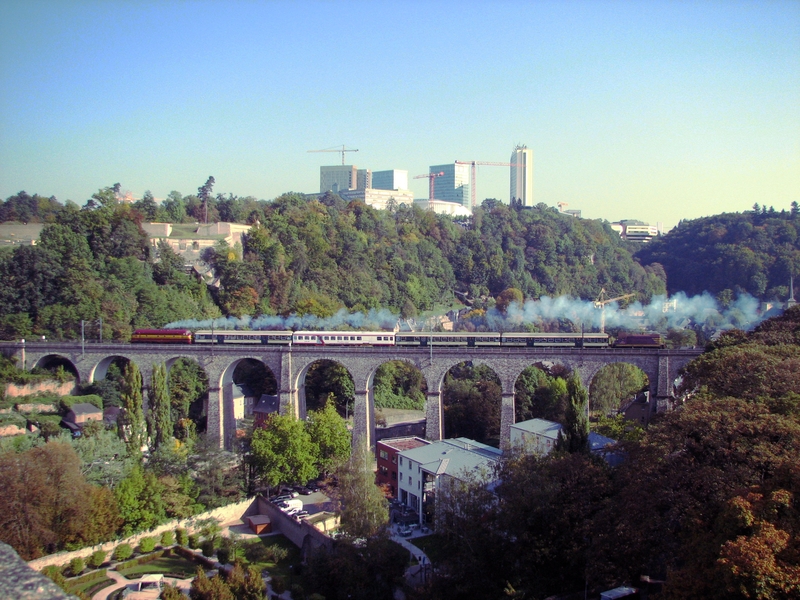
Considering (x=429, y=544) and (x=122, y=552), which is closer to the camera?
(x=122, y=552)

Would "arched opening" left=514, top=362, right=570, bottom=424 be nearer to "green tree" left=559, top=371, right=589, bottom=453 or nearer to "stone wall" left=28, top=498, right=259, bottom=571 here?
"green tree" left=559, top=371, right=589, bottom=453

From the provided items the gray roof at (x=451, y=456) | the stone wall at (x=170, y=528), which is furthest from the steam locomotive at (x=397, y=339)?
the stone wall at (x=170, y=528)

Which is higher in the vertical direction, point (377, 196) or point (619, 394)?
point (377, 196)

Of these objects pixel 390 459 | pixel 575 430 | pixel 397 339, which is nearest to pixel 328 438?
pixel 390 459

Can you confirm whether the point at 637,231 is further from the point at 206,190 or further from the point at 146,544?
the point at 146,544

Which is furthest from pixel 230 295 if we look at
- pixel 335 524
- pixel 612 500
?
pixel 612 500

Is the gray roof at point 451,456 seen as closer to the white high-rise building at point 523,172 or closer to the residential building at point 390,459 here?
the residential building at point 390,459
